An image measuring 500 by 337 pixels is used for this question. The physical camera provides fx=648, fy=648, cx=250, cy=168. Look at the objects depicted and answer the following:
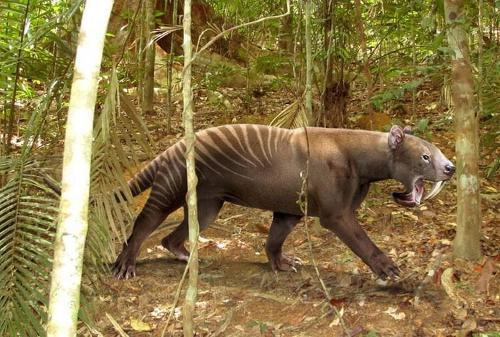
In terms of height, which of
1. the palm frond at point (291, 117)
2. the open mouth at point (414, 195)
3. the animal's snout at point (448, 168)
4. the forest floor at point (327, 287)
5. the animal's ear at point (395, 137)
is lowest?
the forest floor at point (327, 287)

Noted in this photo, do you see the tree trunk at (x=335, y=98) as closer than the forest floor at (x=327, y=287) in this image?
No

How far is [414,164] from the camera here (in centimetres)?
479

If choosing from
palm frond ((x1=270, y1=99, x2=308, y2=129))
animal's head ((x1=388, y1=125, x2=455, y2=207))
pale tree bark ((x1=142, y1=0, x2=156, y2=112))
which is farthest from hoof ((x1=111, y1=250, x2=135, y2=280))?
pale tree bark ((x1=142, y1=0, x2=156, y2=112))

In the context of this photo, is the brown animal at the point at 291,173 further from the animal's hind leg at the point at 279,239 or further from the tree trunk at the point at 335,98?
the tree trunk at the point at 335,98

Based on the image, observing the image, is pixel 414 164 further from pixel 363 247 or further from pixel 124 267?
pixel 124 267

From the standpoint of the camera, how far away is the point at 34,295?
3.14 metres

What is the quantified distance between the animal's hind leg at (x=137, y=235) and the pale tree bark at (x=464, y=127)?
7.25ft

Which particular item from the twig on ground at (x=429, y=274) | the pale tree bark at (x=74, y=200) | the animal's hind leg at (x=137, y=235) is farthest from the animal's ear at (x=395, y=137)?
the pale tree bark at (x=74, y=200)

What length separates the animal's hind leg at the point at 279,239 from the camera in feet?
17.1

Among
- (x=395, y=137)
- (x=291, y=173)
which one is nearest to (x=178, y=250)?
(x=291, y=173)

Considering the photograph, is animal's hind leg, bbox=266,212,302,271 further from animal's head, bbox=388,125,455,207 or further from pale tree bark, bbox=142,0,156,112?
pale tree bark, bbox=142,0,156,112

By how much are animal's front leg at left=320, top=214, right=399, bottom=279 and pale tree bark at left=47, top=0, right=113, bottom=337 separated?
294 cm

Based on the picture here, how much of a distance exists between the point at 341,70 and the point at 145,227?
11.0ft

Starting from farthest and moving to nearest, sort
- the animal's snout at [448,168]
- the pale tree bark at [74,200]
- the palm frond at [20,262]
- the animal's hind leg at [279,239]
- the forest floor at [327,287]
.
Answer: the animal's hind leg at [279,239] < the animal's snout at [448,168] < the forest floor at [327,287] < the palm frond at [20,262] < the pale tree bark at [74,200]
